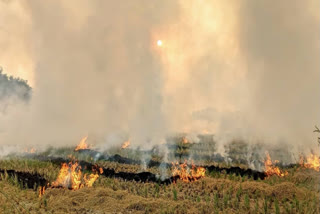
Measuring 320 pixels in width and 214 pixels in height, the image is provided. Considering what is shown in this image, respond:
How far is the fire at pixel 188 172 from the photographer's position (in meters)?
35.6

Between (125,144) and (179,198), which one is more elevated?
(125,144)

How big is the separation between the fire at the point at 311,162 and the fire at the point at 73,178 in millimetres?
29217

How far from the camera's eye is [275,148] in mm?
49469

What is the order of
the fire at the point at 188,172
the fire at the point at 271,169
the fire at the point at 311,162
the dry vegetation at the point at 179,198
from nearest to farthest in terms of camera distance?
1. the dry vegetation at the point at 179,198
2. the fire at the point at 188,172
3. the fire at the point at 271,169
4. the fire at the point at 311,162

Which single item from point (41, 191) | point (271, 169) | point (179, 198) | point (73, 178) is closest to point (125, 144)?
point (73, 178)

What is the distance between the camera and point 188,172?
1455 inches

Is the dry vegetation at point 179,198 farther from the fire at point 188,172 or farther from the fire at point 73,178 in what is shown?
the fire at point 188,172

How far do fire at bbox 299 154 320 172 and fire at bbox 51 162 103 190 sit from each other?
29.2m

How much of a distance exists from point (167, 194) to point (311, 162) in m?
23.4

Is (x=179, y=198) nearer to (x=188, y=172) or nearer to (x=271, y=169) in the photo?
(x=188, y=172)

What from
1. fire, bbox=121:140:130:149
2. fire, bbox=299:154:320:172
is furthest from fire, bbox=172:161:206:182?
fire, bbox=121:140:130:149

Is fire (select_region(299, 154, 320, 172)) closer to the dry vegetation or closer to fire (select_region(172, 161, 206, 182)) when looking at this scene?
the dry vegetation

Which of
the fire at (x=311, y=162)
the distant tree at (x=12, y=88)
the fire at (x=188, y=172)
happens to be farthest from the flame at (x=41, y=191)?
the distant tree at (x=12, y=88)

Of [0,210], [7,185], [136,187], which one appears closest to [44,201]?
[0,210]
